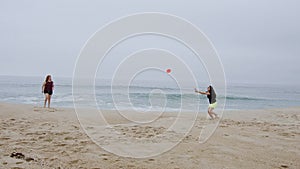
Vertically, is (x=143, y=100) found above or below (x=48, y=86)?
below

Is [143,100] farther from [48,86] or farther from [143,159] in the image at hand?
[143,159]

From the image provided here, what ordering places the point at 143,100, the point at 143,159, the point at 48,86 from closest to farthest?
the point at 143,159 → the point at 48,86 → the point at 143,100

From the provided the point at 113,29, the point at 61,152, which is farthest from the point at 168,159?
the point at 113,29

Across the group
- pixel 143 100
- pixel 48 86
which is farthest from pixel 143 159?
pixel 143 100

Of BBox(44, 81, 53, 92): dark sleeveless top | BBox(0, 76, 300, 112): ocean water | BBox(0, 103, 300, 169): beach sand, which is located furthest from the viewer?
BBox(0, 76, 300, 112): ocean water

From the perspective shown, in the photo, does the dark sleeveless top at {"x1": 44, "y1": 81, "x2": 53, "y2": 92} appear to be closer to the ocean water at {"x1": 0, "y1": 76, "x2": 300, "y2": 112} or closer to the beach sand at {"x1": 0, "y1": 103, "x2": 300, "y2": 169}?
the ocean water at {"x1": 0, "y1": 76, "x2": 300, "y2": 112}

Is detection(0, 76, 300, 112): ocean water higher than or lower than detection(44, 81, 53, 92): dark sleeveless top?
lower

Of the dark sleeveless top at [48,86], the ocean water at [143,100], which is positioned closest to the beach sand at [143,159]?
the ocean water at [143,100]

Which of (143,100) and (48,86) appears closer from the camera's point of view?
(48,86)

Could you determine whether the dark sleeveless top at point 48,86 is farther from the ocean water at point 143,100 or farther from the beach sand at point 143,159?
the beach sand at point 143,159

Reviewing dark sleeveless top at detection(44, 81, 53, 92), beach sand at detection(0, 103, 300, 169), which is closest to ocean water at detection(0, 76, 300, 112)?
dark sleeveless top at detection(44, 81, 53, 92)

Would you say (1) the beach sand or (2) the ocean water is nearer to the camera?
(1) the beach sand

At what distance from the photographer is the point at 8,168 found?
3.74 metres

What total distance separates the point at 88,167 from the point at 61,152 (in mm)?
1023
